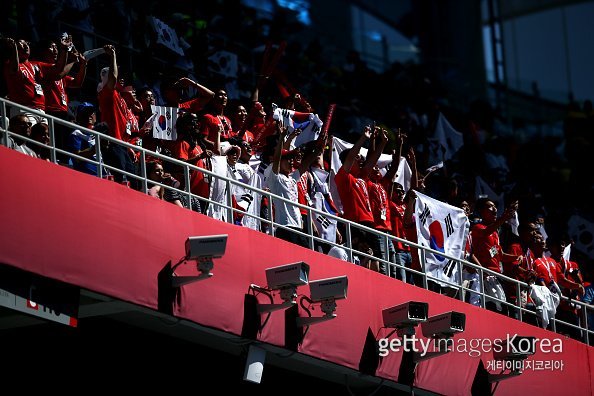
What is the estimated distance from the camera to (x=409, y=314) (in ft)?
46.8

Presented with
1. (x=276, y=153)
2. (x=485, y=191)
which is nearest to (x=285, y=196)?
(x=276, y=153)

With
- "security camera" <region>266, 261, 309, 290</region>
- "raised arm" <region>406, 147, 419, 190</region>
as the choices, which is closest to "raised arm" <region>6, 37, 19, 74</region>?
"security camera" <region>266, 261, 309, 290</region>

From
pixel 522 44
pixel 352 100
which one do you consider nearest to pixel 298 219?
pixel 352 100

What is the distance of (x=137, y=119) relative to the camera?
48.7ft

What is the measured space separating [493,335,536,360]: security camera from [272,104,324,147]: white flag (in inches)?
127

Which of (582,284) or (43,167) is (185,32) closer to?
(582,284)

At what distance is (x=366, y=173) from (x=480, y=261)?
2.23 m

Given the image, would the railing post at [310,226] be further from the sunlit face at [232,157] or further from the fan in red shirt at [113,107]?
the fan in red shirt at [113,107]

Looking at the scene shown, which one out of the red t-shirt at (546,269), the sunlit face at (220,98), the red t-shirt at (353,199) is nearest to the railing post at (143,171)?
the sunlit face at (220,98)

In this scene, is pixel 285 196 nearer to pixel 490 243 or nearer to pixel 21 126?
pixel 21 126

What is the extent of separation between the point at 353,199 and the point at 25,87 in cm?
385

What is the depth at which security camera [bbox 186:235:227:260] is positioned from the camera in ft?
40.2

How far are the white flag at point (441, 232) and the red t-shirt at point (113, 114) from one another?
375 centimetres

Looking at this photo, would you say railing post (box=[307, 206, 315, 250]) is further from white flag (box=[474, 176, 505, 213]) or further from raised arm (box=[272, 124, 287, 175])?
white flag (box=[474, 176, 505, 213])
